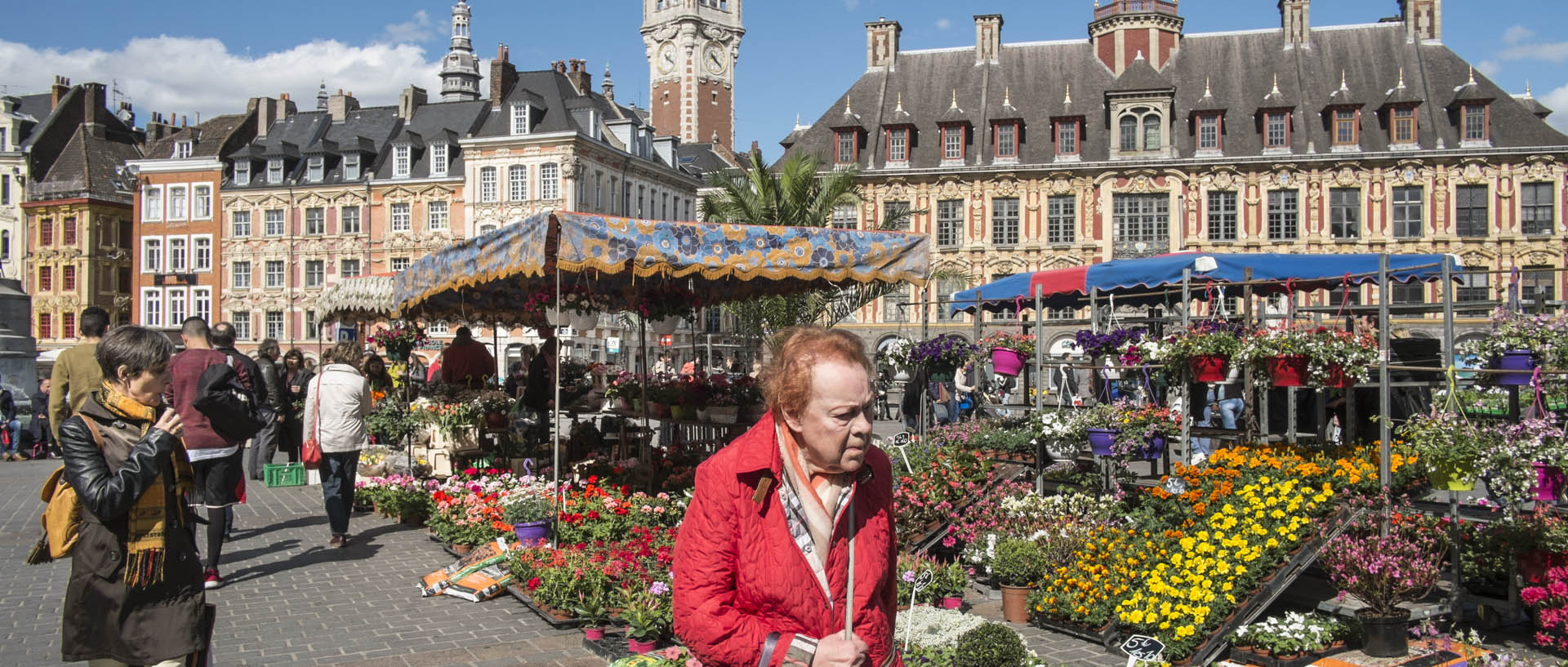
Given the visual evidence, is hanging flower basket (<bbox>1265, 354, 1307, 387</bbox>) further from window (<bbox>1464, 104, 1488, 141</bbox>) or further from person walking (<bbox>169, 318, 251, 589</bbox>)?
window (<bbox>1464, 104, 1488, 141</bbox>)

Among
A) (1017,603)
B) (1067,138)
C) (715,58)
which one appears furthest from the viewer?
(715,58)

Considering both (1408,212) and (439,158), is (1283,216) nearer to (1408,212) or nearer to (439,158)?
(1408,212)

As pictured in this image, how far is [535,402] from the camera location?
1292 centimetres

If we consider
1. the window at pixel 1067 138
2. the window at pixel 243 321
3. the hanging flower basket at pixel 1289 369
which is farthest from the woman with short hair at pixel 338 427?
the window at pixel 243 321

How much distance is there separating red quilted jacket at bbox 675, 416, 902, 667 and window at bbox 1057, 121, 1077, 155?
38002mm

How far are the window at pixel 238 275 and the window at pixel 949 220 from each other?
32329mm

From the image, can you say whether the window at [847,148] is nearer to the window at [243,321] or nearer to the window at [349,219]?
the window at [349,219]

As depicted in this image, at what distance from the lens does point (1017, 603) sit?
723cm

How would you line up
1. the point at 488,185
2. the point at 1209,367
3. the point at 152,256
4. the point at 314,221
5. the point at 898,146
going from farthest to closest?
the point at 152,256, the point at 314,221, the point at 488,185, the point at 898,146, the point at 1209,367

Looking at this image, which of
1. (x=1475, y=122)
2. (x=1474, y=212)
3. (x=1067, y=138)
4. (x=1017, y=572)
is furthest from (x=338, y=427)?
(x=1475, y=122)

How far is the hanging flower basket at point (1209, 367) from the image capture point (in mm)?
8383

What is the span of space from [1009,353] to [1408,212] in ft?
103

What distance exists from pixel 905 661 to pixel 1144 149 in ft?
118

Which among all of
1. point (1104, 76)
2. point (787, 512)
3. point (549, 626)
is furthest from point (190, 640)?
point (1104, 76)
